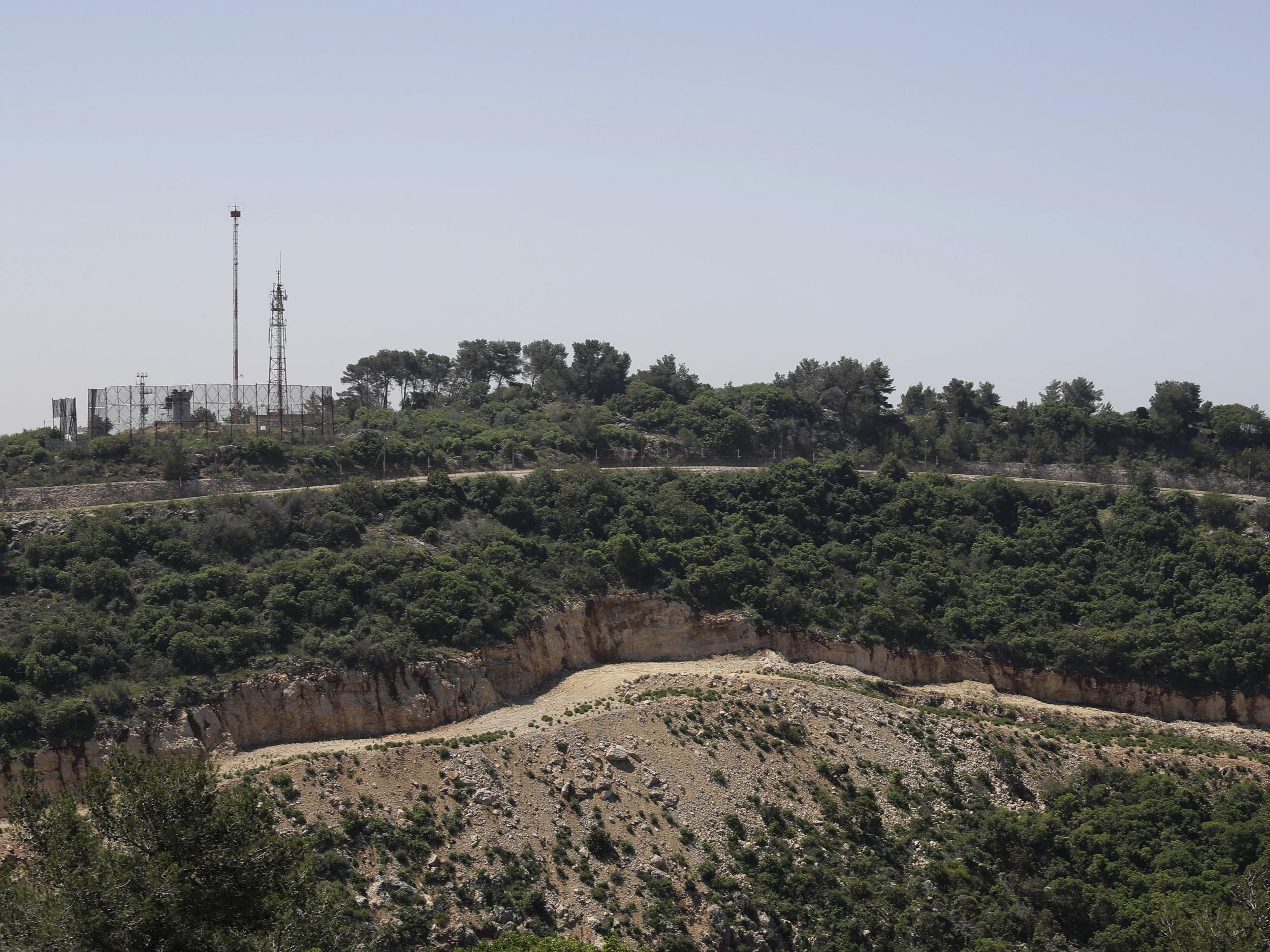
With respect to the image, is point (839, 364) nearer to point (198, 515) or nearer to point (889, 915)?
point (198, 515)

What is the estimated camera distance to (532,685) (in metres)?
59.9

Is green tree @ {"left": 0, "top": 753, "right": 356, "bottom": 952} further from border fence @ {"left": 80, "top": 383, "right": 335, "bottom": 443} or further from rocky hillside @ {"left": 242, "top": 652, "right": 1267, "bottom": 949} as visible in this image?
border fence @ {"left": 80, "top": 383, "right": 335, "bottom": 443}

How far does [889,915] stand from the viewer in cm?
4522

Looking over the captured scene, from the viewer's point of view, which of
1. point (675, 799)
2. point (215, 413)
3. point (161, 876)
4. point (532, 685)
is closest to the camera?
point (161, 876)

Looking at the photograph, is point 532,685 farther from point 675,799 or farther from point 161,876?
point 161,876

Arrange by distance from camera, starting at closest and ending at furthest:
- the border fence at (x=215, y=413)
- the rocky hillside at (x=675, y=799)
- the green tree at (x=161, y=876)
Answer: the green tree at (x=161, y=876), the rocky hillside at (x=675, y=799), the border fence at (x=215, y=413)

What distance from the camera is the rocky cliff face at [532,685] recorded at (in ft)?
162

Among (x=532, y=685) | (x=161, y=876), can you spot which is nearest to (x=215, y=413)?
(x=532, y=685)

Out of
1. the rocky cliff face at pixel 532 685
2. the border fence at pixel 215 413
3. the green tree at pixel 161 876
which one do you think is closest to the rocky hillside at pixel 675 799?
the rocky cliff face at pixel 532 685

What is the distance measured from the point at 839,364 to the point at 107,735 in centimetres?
6903

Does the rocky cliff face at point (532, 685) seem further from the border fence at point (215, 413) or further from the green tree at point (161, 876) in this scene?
the border fence at point (215, 413)

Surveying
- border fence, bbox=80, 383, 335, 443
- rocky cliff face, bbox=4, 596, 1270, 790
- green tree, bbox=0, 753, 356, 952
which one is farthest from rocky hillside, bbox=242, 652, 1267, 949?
border fence, bbox=80, 383, 335, 443

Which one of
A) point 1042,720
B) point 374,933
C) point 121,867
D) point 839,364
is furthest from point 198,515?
point 839,364

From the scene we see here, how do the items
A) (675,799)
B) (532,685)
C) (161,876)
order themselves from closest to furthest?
(161,876), (675,799), (532,685)
